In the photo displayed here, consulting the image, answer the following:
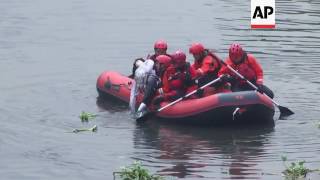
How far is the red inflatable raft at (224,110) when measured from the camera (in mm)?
24125

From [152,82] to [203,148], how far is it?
3196mm

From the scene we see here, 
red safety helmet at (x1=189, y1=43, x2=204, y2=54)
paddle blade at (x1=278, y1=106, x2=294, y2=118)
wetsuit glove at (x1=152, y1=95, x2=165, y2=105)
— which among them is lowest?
paddle blade at (x1=278, y1=106, x2=294, y2=118)

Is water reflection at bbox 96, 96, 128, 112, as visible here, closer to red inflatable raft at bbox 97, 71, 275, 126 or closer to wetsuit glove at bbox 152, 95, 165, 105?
wetsuit glove at bbox 152, 95, 165, 105

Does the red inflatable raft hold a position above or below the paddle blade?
above

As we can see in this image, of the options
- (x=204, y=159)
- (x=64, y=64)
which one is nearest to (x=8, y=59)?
(x=64, y=64)

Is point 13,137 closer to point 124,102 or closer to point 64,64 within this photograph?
point 124,102

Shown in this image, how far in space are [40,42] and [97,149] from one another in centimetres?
1707

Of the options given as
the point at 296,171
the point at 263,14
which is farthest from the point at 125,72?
the point at 296,171

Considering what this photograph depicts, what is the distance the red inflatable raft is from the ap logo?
1510 centimetres

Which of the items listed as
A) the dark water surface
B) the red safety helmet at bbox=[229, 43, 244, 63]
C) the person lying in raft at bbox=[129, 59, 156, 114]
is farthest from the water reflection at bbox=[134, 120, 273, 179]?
the red safety helmet at bbox=[229, 43, 244, 63]

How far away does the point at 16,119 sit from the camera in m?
25.8

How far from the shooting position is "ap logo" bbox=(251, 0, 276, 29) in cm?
4083

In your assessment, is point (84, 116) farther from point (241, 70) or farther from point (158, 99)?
point (241, 70)

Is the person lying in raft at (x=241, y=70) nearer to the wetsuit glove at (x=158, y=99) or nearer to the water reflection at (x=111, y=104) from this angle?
the wetsuit glove at (x=158, y=99)
